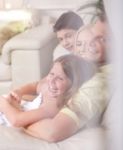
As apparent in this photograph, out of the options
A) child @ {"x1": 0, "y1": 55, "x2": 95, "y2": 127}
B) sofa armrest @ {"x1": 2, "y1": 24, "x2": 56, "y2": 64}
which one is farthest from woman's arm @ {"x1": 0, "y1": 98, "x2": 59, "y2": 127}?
sofa armrest @ {"x1": 2, "y1": 24, "x2": 56, "y2": 64}

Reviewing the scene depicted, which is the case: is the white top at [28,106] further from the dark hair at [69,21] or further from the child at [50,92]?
the dark hair at [69,21]

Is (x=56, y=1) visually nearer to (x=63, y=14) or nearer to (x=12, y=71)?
(x=63, y=14)

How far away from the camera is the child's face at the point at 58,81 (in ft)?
2.64

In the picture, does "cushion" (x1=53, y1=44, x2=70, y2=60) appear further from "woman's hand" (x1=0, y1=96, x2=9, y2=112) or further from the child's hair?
"woman's hand" (x1=0, y1=96, x2=9, y2=112)

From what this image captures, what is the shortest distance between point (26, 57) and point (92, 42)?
0.52 ft

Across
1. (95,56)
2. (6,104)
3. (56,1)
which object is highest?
(56,1)

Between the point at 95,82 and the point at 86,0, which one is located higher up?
the point at 86,0

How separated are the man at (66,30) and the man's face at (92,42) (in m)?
0.01

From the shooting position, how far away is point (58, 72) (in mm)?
805

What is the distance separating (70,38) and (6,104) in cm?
21

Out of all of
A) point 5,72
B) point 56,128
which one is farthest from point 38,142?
point 5,72

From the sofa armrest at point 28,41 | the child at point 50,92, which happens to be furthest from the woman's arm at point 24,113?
the sofa armrest at point 28,41

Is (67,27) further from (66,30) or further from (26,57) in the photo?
(26,57)

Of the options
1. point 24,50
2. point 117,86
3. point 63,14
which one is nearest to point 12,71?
point 24,50
